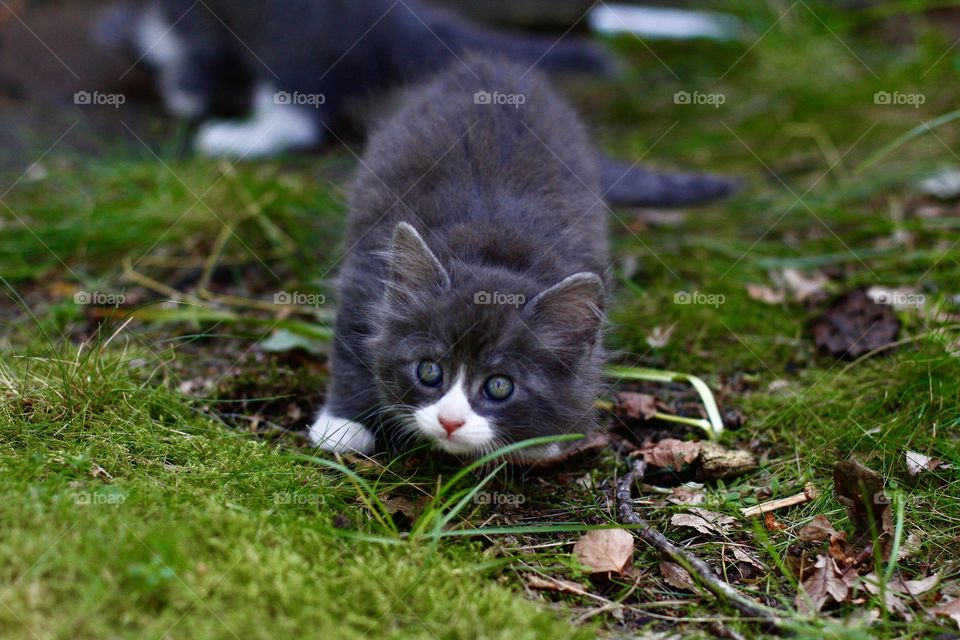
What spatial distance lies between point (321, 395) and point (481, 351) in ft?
3.13

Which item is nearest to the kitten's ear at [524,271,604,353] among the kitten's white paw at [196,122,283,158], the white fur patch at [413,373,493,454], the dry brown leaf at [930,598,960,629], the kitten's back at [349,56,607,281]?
the kitten's back at [349,56,607,281]

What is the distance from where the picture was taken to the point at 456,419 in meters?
2.72

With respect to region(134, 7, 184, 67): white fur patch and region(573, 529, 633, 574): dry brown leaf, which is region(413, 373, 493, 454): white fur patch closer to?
region(573, 529, 633, 574): dry brown leaf

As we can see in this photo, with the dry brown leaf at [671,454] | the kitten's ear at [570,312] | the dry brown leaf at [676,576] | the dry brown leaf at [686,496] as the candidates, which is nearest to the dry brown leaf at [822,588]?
the dry brown leaf at [676,576]

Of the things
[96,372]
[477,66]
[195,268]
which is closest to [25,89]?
[195,268]

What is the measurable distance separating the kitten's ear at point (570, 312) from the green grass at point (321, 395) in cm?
50

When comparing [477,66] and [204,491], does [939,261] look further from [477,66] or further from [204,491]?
[204,491]

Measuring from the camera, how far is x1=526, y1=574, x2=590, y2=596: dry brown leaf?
2.52m

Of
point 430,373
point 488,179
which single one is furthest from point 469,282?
point 488,179

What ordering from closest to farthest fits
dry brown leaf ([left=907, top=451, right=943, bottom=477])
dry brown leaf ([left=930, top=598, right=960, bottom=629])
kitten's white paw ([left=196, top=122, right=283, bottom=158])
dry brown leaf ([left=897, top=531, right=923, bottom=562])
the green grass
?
the green grass, dry brown leaf ([left=930, top=598, right=960, bottom=629]), dry brown leaf ([left=897, top=531, right=923, bottom=562]), dry brown leaf ([left=907, top=451, right=943, bottom=477]), kitten's white paw ([left=196, top=122, right=283, bottom=158])

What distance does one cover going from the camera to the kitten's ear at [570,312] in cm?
281

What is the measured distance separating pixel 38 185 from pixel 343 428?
9.10ft

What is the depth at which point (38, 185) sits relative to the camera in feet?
15.8

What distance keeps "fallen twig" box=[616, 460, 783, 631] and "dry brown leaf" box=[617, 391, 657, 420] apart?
43 cm
